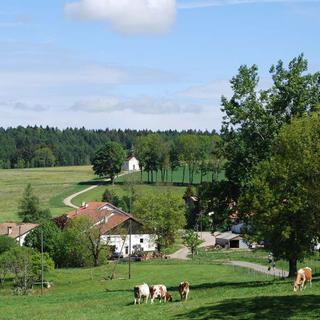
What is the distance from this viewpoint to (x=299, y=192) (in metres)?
35.2

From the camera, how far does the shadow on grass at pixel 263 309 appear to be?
A: 2510cm

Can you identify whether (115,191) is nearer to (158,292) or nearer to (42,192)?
(42,192)

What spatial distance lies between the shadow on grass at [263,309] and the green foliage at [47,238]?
55919 mm

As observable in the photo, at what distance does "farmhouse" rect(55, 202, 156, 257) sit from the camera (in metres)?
94.5

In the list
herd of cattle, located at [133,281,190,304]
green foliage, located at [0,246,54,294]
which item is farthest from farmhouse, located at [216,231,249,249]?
herd of cattle, located at [133,281,190,304]

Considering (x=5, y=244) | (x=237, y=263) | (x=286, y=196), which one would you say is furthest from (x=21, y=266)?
(x=286, y=196)

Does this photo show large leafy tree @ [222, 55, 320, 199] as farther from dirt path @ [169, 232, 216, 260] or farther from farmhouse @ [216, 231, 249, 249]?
farmhouse @ [216, 231, 249, 249]

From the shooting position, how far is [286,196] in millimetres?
37156

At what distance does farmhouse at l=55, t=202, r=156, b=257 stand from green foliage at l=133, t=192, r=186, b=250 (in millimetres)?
2356

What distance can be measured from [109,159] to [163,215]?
75394 millimetres

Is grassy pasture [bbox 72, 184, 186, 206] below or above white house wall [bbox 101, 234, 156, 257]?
above

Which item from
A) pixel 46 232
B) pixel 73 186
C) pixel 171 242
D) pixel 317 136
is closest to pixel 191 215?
pixel 171 242

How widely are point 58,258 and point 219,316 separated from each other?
58.9m

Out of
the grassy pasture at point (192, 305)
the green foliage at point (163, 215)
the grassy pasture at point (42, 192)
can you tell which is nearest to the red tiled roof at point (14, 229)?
the green foliage at point (163, 215)
